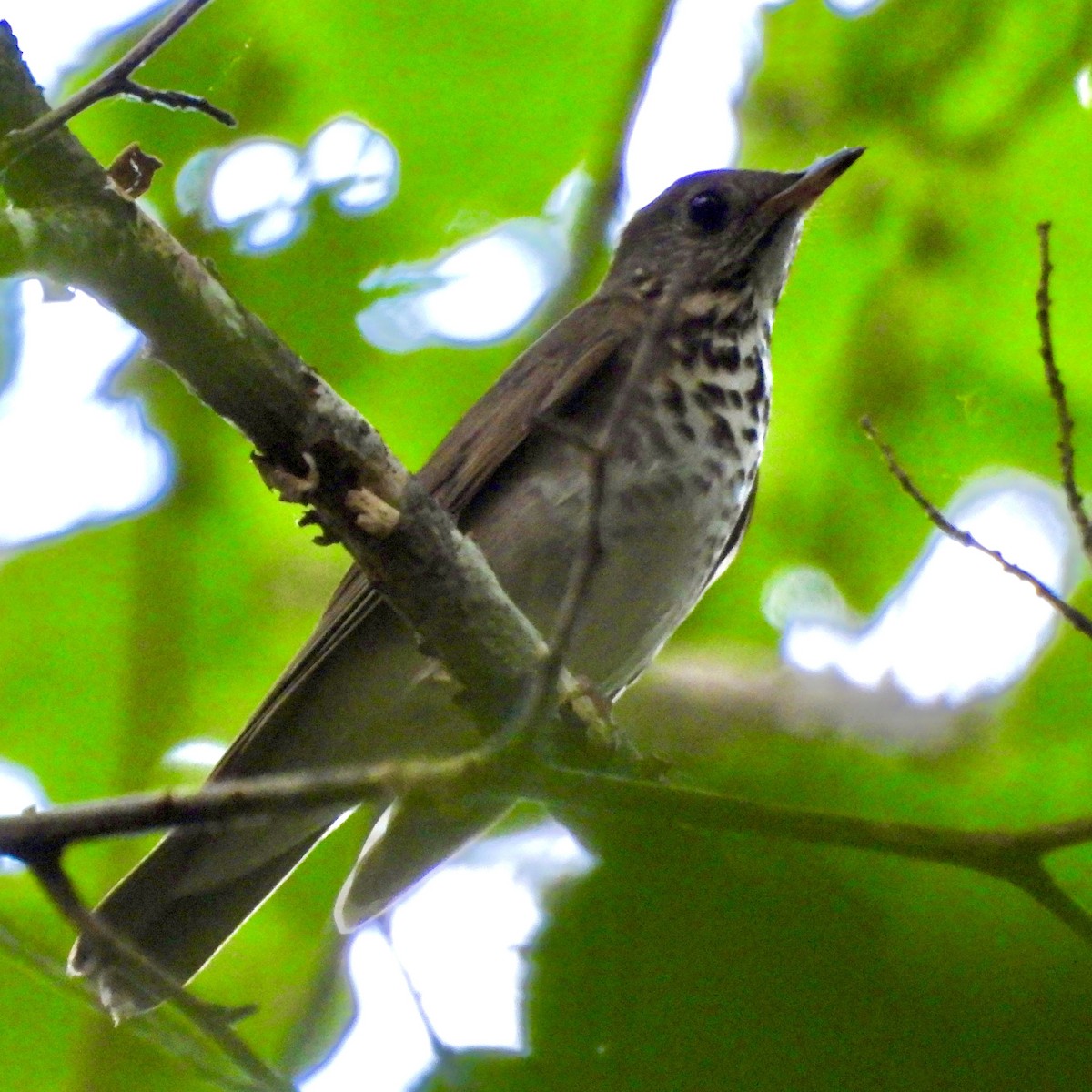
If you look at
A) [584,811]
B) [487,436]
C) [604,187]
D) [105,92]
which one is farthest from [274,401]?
[604,187]

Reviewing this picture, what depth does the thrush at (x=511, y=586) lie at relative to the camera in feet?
12.9

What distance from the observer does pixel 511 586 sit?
13.0ft

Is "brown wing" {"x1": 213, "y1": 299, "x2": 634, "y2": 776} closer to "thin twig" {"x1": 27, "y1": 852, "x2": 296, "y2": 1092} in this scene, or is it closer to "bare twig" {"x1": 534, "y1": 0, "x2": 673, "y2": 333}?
"bare twig" {"x1": 534, "y1": 0, "x2": 673, "y2": 333}

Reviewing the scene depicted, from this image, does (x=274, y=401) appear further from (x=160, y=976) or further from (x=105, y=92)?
(x=160, y=976)

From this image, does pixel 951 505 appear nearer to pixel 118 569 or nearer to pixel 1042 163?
pixel 1042 163

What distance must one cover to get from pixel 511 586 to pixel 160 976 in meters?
2.03

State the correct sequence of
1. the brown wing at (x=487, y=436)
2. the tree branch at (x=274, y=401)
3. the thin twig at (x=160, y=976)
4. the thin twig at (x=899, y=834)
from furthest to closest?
the brown wing at (x=487, y=436), the tree branch at (x=274, y=401), the thin twig at (x=160, y=976), the thin twig at (x=899, y=834)

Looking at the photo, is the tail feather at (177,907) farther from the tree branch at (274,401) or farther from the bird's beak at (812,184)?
the bird's beak at (812,184)

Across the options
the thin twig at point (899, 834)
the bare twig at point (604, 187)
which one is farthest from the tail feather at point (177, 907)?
the thin twig at point (899, 834)

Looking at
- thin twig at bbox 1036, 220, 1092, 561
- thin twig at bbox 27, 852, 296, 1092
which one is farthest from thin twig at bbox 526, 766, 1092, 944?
thin twig at bbox 1036, 220, 1092, 561

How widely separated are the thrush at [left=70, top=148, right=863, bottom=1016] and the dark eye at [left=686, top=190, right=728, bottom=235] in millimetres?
701

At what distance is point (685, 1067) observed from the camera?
98 centimetres

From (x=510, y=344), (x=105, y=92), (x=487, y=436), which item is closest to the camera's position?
(x=105, y=92)

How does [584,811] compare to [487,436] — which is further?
[487,436]
